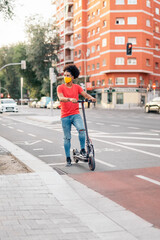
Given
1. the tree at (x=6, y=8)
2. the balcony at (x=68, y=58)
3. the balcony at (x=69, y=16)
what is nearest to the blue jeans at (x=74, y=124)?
the tree at (x=6, y=8)

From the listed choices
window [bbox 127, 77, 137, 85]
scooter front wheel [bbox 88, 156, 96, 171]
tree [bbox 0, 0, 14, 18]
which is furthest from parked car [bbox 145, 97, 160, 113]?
scooter front wheel [bbox 88, 156, 96, 171]

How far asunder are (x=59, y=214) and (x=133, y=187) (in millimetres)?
1803

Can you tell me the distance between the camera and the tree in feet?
44.4

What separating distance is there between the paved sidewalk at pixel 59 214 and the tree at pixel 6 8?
31.2 ft

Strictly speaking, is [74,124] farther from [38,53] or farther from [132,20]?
[38,53]

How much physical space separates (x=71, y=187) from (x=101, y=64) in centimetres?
5827

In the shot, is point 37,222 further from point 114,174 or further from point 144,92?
point 144,92

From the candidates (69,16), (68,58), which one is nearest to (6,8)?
(68,58)

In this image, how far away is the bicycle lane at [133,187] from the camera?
4320 mm

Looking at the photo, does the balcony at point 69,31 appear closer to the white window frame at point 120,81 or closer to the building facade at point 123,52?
the building facade at point 123,52

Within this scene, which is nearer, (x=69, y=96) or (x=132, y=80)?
(x=69, y=96)

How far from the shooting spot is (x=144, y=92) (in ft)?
200

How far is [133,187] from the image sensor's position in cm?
546

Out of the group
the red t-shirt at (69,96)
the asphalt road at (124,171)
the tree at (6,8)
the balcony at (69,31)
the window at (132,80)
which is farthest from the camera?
the balcony at (69,31)
